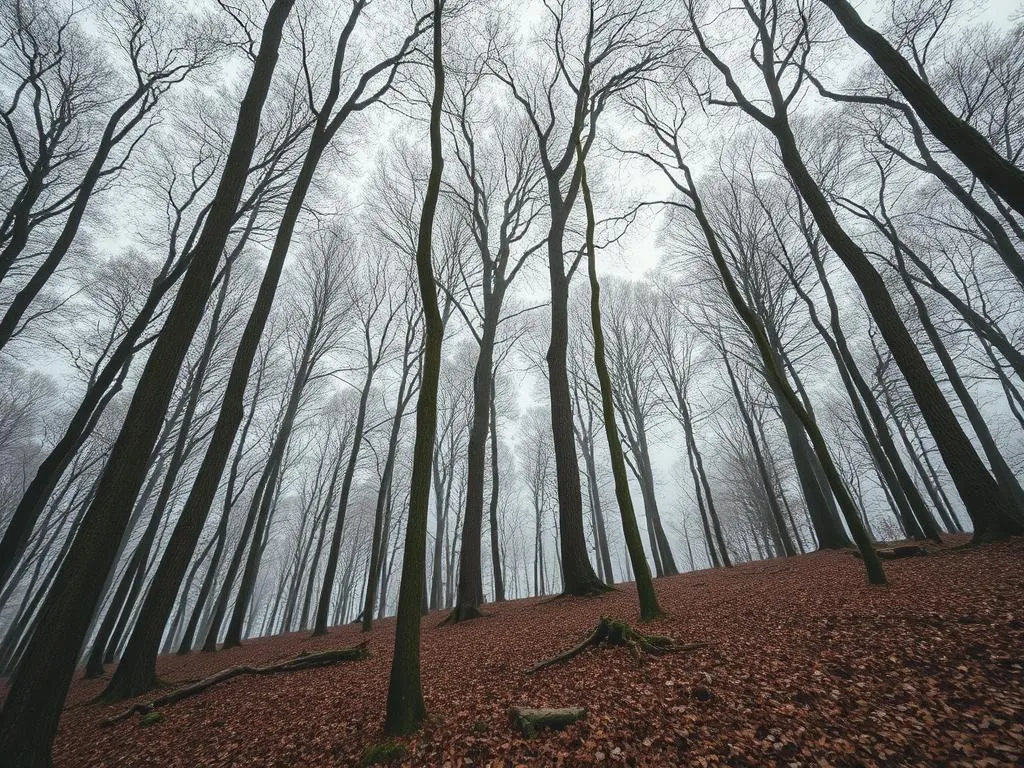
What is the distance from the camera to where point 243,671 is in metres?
5.53

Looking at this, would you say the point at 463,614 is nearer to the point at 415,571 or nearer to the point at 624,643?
the point at 624,643

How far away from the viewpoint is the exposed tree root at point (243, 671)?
440 cm

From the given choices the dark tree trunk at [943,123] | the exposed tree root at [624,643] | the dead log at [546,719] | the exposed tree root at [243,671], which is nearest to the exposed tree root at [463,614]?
the exposed tree root at [243,671]

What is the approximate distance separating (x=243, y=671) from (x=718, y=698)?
6501mm

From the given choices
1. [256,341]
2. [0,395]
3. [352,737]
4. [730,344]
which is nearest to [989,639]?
[352,737]


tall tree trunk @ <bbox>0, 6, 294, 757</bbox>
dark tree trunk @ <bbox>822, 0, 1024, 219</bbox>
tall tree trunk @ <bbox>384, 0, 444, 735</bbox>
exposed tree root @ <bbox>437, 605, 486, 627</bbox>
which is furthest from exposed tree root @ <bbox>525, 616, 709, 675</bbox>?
dark tree trunk @ <bbox>822, 0, 1024, 219</bbox>

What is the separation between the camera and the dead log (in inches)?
99.5

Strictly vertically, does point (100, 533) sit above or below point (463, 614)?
above

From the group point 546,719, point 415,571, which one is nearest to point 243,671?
point 415,571

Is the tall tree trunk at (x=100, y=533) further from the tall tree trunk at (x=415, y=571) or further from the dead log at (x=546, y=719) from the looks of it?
the dead log at (x=546, y=719)

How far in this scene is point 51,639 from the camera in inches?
119

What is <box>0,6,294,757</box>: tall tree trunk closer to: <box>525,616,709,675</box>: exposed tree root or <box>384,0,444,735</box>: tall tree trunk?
<box>384,0,444,735</box>: tall tree trunk

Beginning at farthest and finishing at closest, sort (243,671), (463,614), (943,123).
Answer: (463,614)
(243,671)
(943,123)

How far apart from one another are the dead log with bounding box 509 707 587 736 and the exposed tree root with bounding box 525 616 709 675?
1.14 meters
